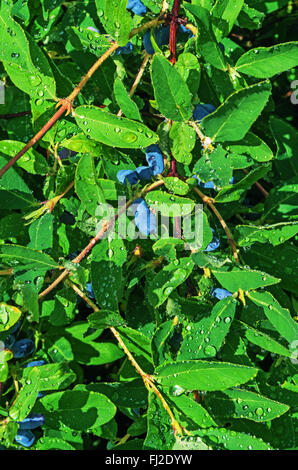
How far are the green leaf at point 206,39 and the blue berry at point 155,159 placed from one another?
24 centimetres

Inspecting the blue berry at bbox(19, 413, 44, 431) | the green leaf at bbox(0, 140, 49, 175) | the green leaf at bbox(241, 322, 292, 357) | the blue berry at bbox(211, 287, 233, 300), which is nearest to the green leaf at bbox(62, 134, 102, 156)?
the green leaf at bbox(0, 140, 49, 175)

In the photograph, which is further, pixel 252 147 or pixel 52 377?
pixel 52 377

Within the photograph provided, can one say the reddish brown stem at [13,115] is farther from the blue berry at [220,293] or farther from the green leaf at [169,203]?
the blue berry at [220,293]

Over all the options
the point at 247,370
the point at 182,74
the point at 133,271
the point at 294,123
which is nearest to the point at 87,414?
the point at 133,271

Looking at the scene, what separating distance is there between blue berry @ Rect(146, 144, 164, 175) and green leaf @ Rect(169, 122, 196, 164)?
1.5 inches

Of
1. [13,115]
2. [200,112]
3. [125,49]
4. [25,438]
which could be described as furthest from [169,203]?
[25,438]

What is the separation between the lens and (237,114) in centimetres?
120

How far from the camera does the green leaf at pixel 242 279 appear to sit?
3.89ft

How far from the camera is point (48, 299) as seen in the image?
5.53 feet

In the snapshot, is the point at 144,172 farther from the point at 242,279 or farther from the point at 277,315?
the point at 277,315

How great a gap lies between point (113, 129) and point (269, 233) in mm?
454

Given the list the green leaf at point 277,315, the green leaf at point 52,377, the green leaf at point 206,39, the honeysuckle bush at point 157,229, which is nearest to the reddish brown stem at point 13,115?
the honeysuckle bush at point 157,229

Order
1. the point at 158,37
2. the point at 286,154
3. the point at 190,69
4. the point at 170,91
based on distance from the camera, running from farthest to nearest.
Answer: the point at 286,154 < the point at 158,37 < the point at 190,69 < the point at 170,91
